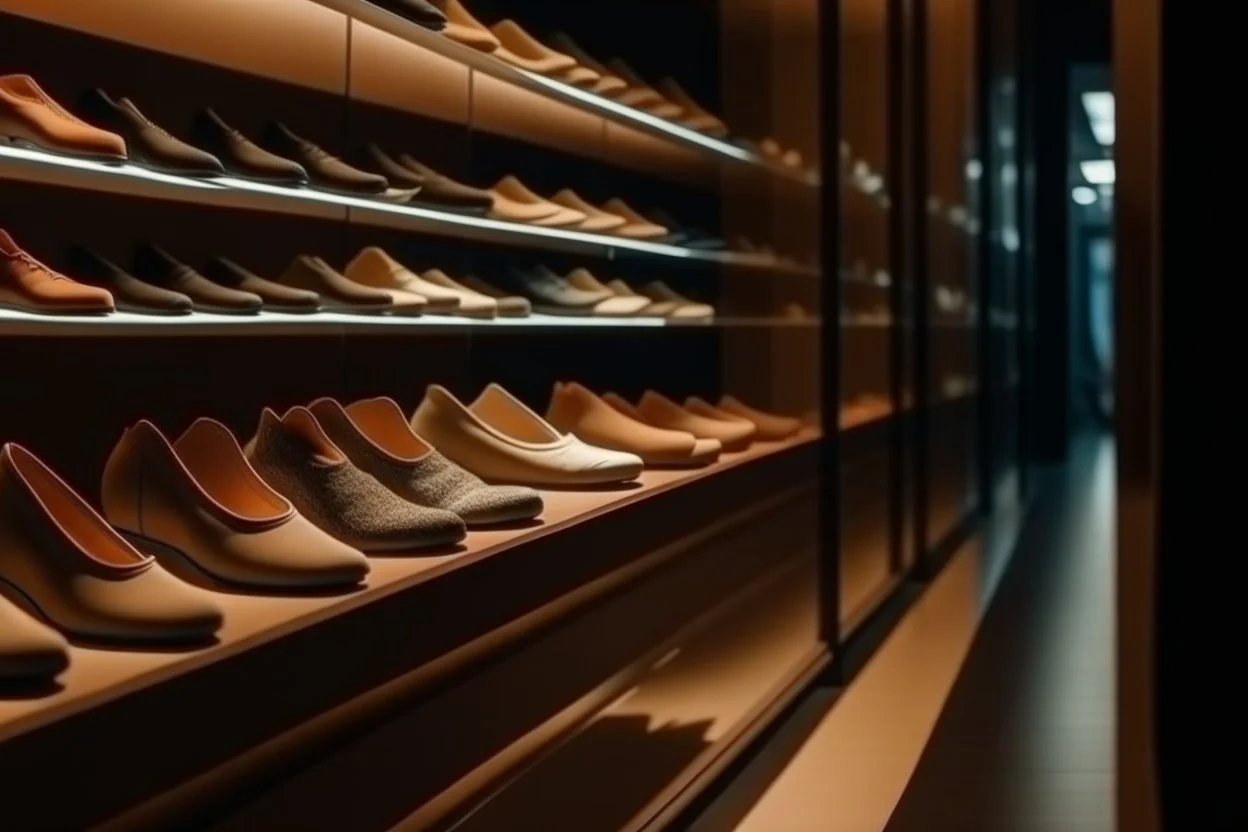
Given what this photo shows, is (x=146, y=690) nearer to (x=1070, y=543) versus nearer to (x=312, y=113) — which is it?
(x=312, y=113)

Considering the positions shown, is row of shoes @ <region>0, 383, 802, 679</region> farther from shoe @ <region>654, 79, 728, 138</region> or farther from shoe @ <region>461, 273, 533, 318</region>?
shoe @ <region>654, 79, 728, 138</region>

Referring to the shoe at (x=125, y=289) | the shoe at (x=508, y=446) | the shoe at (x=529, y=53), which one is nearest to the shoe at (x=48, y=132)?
the shoe at (x=125, y=289)

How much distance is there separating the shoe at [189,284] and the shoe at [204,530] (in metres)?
0.40

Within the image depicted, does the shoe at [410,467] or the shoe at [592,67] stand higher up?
the shoe at [592,67]

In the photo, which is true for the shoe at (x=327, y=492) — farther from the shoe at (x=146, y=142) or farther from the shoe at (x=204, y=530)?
the shoe at (x=146, y=142)

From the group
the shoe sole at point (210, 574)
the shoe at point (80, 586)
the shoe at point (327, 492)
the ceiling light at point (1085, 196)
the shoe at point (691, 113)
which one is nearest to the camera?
the shoe at point (80, 586)

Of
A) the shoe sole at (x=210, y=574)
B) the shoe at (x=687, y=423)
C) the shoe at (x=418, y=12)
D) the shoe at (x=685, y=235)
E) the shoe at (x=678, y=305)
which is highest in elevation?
the shoe at (x=418, y=12)

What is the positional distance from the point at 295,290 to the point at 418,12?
490 millimetres

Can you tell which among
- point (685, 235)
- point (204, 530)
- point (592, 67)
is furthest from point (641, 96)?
point (204, 530)

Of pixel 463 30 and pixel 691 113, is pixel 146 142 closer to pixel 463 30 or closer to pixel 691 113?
pixel 463 30

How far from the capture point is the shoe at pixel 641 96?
3.87 metres

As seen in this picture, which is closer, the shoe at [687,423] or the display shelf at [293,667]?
the display shelf at [293,667]

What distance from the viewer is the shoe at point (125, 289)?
7.25ft

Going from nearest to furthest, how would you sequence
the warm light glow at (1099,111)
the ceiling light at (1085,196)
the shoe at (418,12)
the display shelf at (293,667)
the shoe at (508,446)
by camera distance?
the display shelf at (293,667) < the shoe at (418,12) < the shoe at (508,446) < the warm light glow at (1099,111) < the ceiling light at (1085,196)
